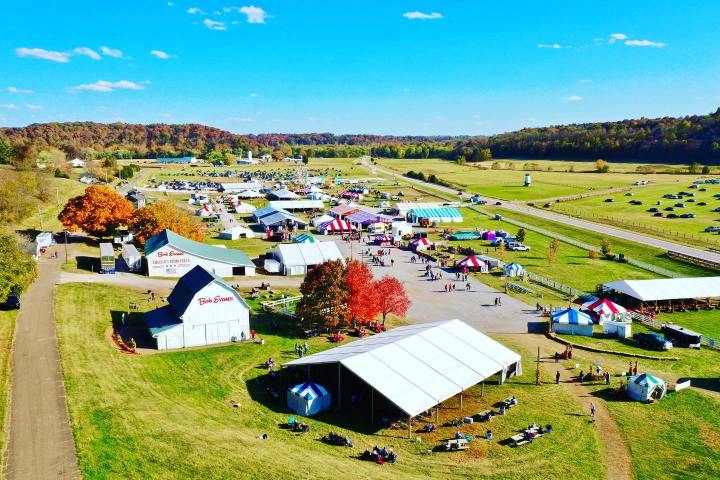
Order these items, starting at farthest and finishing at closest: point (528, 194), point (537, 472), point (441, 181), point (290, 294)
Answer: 1. point (441, 181)
2. point (528, 194)
3. point (290, 294)
4. point (537, 472)

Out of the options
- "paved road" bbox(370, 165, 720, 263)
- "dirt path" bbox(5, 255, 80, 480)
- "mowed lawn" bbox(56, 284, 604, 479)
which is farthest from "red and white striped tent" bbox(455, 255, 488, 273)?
"dirt path" bbox(5, 255, 80, 480)

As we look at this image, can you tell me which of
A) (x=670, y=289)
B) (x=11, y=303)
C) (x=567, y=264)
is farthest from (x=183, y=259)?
(x=670, y=289)

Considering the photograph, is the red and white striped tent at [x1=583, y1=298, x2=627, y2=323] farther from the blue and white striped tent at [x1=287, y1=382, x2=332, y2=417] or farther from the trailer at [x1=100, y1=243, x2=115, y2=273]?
the trailer at [x1=100, y1=243, x2=115, y2=273]

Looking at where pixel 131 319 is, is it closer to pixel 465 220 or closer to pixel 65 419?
pixel 65 419

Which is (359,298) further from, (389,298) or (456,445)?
(456,445)

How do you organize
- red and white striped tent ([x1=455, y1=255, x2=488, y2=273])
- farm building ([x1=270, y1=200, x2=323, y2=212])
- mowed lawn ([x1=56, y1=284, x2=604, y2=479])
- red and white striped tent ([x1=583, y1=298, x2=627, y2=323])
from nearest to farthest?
mowed lawn ([x1=56, y1=284, x2=604, y2=479])
red and white striped tent ([x1=583, y1=298, x2=627, y2=323])
red and white striped tent ([x1=455, y1=255, x2=488, y2=273])
farm building ([x1=270, y1=200, x2=323, y2=212])

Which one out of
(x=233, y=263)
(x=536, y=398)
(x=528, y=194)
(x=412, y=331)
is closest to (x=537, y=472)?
(x=536, y=398)

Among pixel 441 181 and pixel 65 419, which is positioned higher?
pixel 441 181
